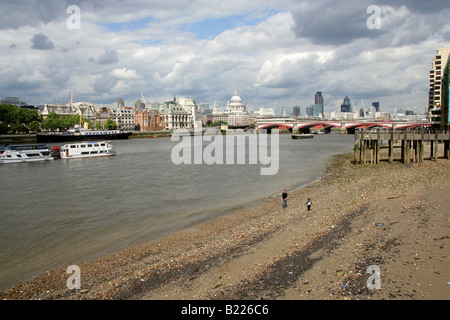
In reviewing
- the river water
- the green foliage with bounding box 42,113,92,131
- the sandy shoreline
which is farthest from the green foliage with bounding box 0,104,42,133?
the sandy shoreline

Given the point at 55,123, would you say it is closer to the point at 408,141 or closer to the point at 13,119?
the point at 13,119

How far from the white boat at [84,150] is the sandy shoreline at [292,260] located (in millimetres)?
41896

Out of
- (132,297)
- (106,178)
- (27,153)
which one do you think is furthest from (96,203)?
(27,153)

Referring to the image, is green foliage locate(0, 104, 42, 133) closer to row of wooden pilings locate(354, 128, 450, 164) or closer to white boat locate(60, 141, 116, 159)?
white boat locate(60, 141, 116, 159)

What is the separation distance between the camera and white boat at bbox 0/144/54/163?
148 feet

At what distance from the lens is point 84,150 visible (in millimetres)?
50906

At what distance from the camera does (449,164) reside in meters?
24.3

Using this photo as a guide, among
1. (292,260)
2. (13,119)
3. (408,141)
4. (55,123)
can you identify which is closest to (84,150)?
(408,141)

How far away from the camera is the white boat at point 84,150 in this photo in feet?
163

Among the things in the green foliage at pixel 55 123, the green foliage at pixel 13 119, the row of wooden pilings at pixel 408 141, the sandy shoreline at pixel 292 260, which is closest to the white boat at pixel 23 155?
the sandy shoreline at pixel 292 260

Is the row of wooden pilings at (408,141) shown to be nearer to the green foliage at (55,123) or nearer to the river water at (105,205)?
the river water at (105,205)

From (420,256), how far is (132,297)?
7.04 m
